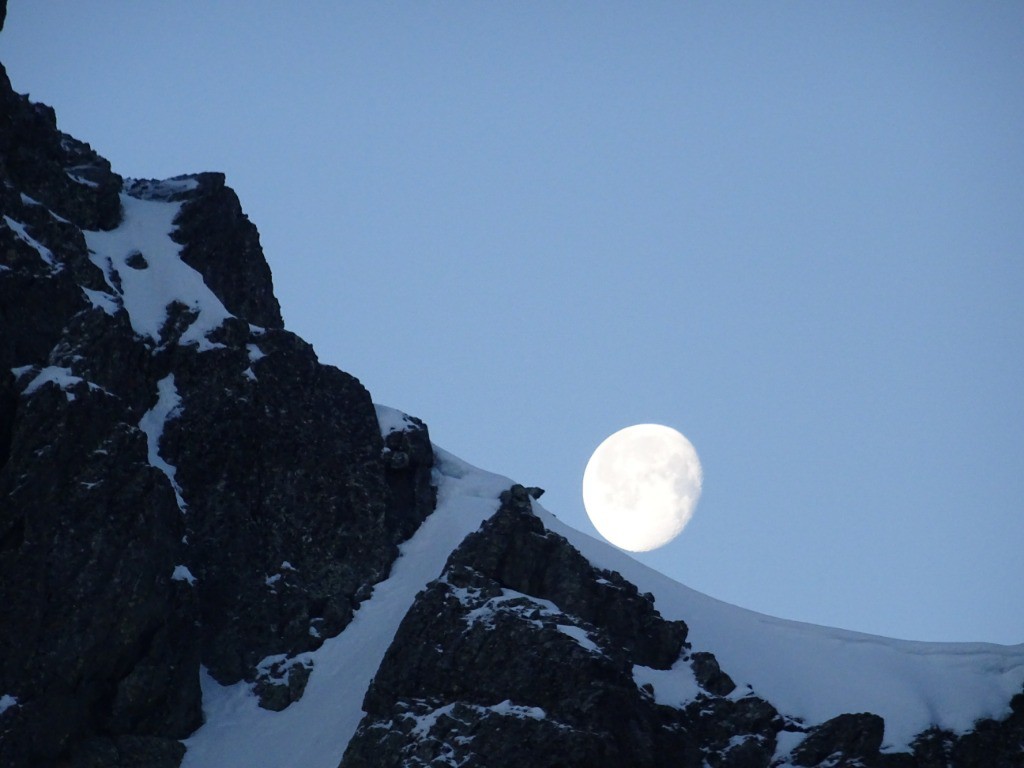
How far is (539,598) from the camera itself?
A: 175 ft

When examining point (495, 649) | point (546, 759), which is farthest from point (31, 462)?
point (546, 759)

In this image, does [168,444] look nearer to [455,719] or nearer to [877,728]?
[455,719]

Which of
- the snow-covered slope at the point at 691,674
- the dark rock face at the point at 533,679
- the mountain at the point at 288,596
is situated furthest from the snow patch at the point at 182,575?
the dark rock face at the point at 533,679

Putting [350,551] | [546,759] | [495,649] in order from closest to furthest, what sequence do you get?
[546,759] → [495,649] → [350,551]

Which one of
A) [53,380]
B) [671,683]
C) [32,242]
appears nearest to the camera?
[53,380]

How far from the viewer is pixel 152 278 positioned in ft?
208

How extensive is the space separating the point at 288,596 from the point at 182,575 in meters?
6.18

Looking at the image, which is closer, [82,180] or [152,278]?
[152,278]

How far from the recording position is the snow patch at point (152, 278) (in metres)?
60.2

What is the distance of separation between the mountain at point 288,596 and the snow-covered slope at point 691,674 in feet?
0.51

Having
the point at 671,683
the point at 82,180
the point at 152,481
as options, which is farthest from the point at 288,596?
the point at 82,180

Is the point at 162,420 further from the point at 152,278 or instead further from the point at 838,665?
the point at 838,665

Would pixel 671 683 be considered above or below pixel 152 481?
above

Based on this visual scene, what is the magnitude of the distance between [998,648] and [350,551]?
32.4 meters
